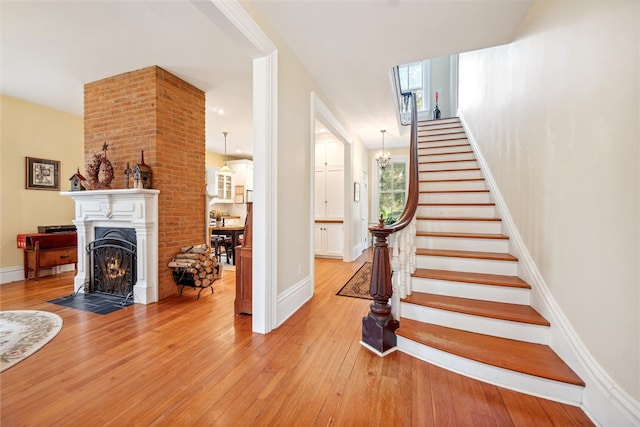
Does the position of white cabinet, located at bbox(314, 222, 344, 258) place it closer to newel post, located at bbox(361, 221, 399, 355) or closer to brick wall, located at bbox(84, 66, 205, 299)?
brick wall, located at bbox(84, 66, 205, 299)

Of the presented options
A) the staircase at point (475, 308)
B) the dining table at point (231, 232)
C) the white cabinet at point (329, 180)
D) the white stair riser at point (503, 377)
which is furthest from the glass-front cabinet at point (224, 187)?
the white stair riser at point (503, 377)

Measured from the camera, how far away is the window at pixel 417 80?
7.47m

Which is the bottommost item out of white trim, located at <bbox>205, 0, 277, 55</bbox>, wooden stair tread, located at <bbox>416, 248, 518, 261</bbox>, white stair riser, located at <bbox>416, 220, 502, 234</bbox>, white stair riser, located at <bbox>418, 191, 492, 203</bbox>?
wooden stair tread, located at <bbox>416, 248, 518, 261</bbox>

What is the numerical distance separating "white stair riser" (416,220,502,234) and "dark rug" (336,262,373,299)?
1.09 metres

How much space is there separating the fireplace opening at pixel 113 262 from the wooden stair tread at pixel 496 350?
10.4 feet

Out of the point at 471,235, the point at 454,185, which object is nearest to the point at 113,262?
the point at 471,235

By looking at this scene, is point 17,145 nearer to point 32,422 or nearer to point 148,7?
point 148,7

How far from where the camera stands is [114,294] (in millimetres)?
3234

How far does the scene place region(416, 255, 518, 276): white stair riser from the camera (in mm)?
2314

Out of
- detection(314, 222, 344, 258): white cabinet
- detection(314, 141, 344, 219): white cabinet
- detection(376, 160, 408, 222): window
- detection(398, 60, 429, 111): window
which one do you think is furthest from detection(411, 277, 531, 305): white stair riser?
detection(398, 60, 429, 111): window

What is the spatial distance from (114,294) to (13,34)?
2867mm

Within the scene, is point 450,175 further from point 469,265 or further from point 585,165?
point 585,165

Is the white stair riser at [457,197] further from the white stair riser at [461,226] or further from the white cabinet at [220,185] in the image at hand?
the white cabinet at [220,185]

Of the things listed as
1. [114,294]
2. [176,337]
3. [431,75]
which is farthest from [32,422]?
[431,75]
